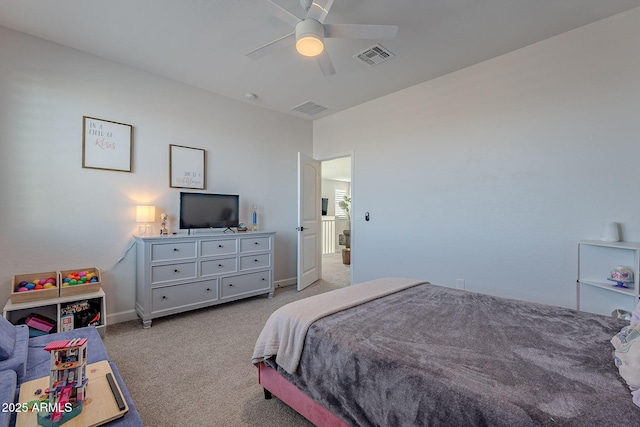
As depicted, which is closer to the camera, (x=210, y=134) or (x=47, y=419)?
(x=47, y=419)

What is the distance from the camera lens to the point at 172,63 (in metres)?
3.03

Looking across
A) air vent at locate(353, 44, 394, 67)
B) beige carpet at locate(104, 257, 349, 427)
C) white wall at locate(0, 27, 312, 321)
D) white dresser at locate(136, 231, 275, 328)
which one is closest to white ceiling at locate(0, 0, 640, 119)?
air vent at locate(353, 44, 394, 67)

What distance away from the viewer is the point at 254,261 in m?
3.70

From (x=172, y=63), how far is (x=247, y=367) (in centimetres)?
312

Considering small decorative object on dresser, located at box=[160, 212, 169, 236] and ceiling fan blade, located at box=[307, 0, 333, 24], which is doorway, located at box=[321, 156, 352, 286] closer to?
small decorative object on dresser, located at box=[160, 212, 169, 236]

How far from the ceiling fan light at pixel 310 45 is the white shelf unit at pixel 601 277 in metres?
2.58

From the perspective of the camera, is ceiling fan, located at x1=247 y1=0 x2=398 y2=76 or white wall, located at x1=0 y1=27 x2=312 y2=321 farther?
white wall, located at x1=0 y1=27 x2=312 y2=321

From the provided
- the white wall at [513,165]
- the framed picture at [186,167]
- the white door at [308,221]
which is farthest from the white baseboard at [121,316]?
the white wall at [513,165]

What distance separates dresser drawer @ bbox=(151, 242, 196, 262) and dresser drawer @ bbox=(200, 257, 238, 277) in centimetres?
19

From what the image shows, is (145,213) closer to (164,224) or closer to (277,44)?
(164,224)

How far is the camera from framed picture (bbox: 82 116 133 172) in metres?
2.83

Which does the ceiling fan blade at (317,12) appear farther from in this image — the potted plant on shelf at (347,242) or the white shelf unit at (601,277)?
the potted plant on shelf at (347,242)

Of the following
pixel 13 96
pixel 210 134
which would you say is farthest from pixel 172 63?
pixel 13 96

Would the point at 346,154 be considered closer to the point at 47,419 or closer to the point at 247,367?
the point at 247,367
